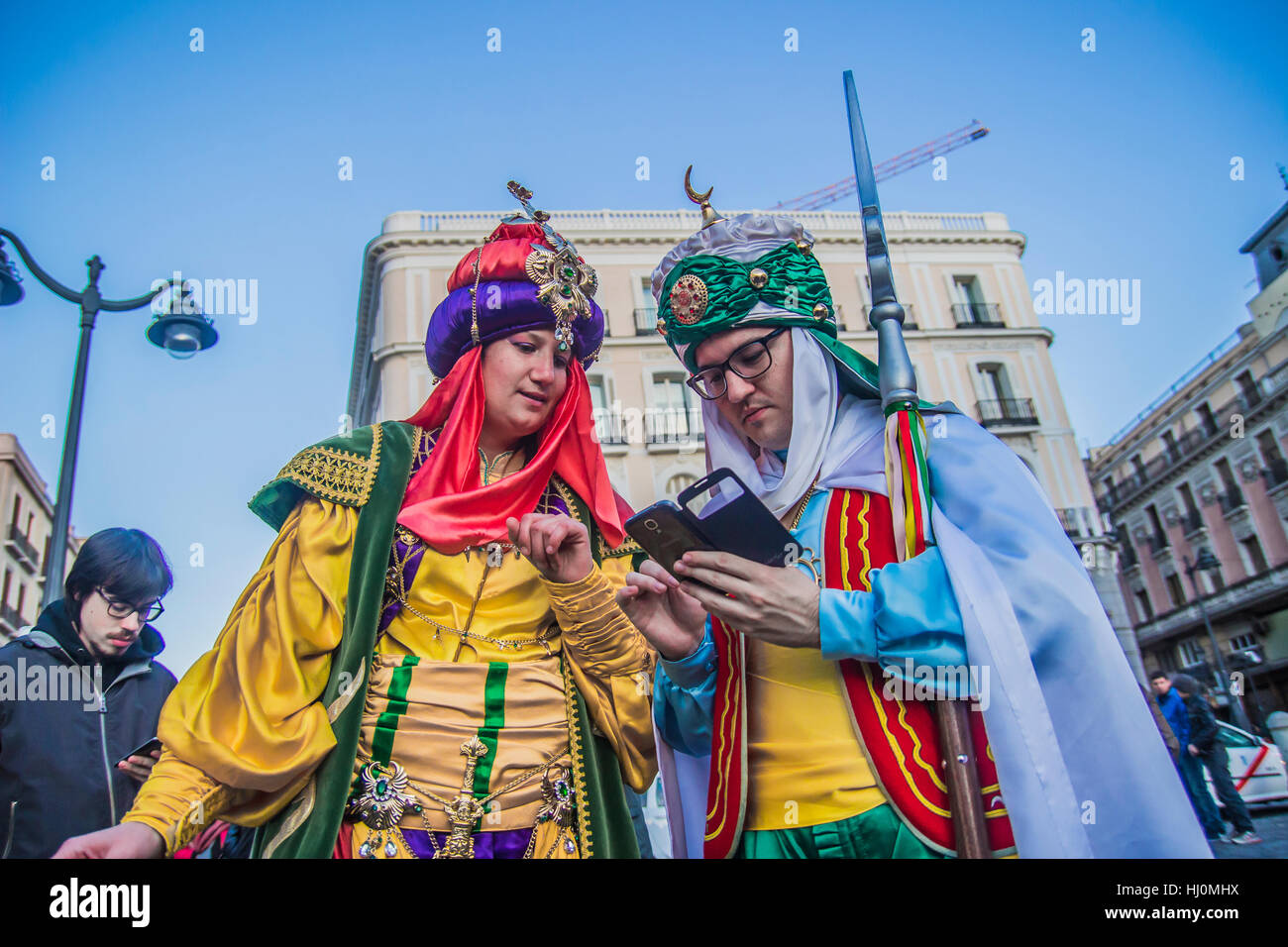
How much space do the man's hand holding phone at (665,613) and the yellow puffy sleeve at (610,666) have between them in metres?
0.16

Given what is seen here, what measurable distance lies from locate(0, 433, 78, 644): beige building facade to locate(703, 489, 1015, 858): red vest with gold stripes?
6.49 feet

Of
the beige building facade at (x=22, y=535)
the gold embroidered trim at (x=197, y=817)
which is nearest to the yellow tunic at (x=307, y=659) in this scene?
the gold embroidered trim at (x=197, y=817)

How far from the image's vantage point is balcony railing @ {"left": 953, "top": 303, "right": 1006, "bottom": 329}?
343 cm

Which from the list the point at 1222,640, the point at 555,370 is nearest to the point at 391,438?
the point at 555,370

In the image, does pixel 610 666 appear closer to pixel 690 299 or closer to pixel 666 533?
pixel 666 533

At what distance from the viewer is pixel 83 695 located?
231cm

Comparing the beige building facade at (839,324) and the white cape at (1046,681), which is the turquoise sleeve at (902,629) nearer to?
the white cape at (1046,681)

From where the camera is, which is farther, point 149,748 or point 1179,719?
point 1179,719

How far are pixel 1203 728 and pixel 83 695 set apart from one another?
4.45 m

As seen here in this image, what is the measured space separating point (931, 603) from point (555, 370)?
1198 millimetres

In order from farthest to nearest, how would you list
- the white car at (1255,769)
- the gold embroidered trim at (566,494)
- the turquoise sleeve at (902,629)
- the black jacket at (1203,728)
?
1. the black jacket at (1203,728)
2. the white car at (1255,769)
3. the gold embroidered trim at (566,494)
4. the turquoise sleeve at (902,629)

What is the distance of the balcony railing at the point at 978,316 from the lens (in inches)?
135

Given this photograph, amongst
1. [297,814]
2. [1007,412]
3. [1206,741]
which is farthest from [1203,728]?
[297,814]
